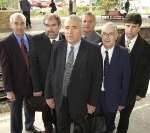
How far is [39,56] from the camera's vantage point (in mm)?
4184

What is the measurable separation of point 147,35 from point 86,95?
15763mm

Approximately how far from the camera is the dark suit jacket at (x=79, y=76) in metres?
3.71

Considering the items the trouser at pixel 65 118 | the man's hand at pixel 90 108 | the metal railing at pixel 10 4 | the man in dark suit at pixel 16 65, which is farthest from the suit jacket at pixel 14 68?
the metal railing at pixel 10 4

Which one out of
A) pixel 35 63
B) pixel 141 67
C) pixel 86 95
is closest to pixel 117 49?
pixel 141 67

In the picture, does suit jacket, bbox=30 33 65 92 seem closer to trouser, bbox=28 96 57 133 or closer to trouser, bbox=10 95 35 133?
trouser, bbox=28 96 57 133

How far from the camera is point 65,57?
12.4ft

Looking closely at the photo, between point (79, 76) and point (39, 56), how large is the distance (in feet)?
2.37

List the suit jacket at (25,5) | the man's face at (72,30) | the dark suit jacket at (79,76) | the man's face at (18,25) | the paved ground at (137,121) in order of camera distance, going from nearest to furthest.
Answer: the man's face at (72,30), the dark suit jacket at (79,76), the man's face at (18,25), the paved ground at (137,121), the suit jacket at (25,5)

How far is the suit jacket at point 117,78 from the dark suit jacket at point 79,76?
432 millimetres

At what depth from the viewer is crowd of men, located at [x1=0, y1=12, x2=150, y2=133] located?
3758mm

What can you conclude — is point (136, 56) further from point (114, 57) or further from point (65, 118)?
point (65, 118)

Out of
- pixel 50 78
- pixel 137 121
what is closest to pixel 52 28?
pixel 50 78

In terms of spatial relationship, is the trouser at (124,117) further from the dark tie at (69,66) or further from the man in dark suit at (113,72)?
the dark tie at (69,66)

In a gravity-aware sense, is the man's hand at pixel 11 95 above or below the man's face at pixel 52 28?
below
